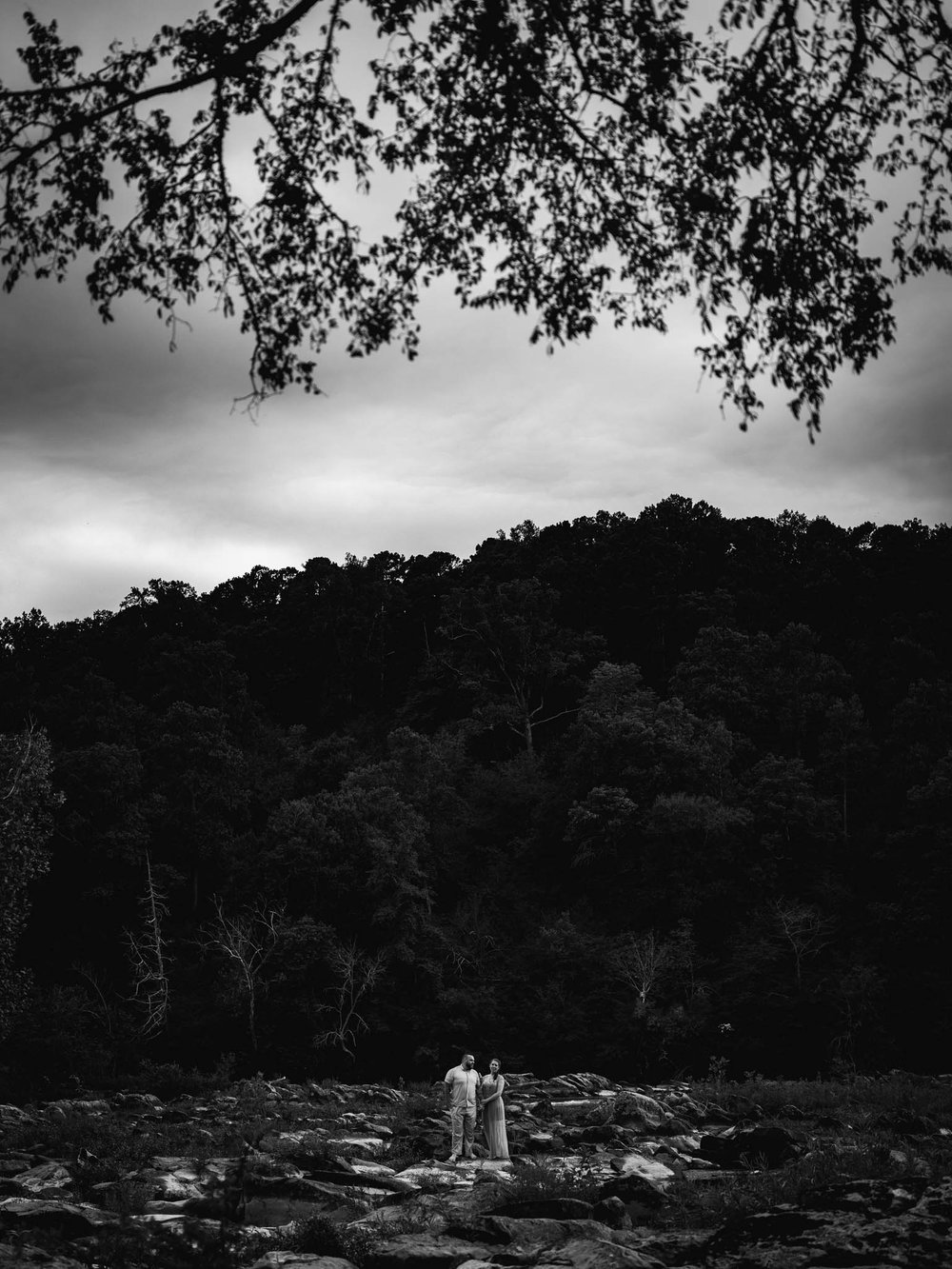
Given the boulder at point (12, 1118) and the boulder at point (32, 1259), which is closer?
A: the boulder at point (32, 1259)

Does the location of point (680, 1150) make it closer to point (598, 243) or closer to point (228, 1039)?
point (598, 243)

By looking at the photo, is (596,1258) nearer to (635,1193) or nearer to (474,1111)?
(635,1193)

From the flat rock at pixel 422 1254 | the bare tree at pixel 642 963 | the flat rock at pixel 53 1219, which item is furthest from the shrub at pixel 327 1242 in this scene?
the bare tree at pixel 642 963

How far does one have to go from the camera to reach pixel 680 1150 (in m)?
13.6

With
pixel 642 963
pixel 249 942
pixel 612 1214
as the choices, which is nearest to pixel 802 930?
pixel 642 963

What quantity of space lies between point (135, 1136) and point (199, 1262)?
1088 cm

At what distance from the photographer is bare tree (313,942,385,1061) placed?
123 feet

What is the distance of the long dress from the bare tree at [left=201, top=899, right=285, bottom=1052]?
81.8 feet

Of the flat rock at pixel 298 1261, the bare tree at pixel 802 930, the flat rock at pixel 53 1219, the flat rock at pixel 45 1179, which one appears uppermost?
the flat rock at pixel 298 1261

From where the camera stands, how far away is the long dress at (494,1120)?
14.2 metres

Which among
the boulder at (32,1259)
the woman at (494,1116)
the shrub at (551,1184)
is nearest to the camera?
the boulder at (32,1259)

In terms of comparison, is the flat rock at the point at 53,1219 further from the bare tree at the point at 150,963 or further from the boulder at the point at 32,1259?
the bare tree at the point at 150,963

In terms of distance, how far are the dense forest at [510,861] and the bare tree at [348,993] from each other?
0.57 ft

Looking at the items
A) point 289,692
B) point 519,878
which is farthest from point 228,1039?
point 289,692
